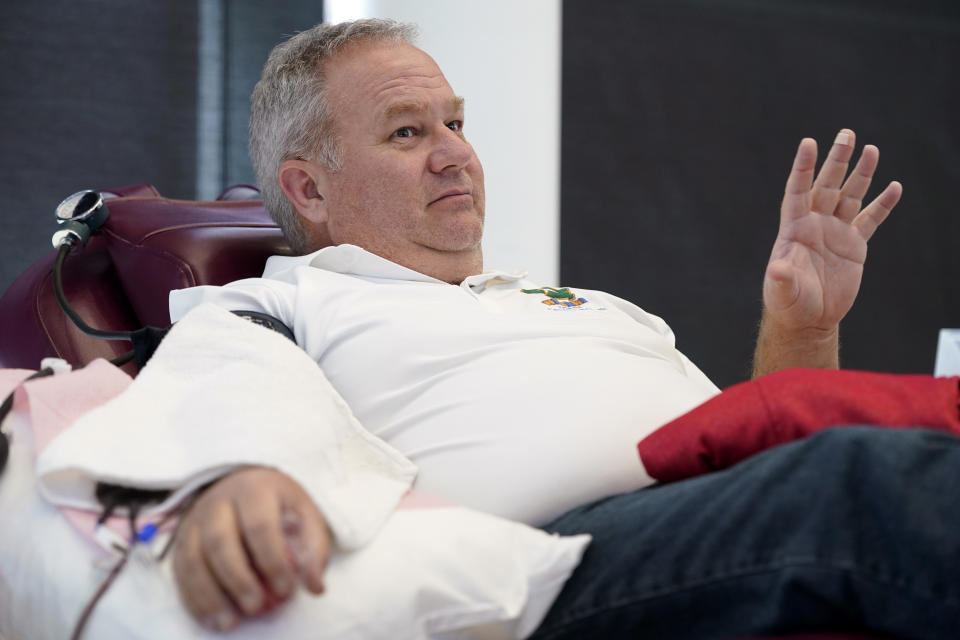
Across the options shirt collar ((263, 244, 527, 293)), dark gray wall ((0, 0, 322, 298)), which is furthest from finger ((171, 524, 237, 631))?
dark gray wall ((0, 0, 322, 298))

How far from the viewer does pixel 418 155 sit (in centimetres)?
154

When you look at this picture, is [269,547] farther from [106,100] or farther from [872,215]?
[106,100]

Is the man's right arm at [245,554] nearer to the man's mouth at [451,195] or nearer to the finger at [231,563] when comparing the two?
the finger at [231,563]

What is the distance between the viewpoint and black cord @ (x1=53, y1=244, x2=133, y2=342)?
4.16ft

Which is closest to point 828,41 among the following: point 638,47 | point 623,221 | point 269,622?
point 638,47

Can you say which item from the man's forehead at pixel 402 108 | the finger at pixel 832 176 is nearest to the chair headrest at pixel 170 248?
the man's forehead at pixel 402 108

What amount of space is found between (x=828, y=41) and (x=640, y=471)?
259cm

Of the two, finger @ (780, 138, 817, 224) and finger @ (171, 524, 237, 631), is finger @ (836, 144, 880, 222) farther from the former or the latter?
finger @ (171, 524, 237, 631)

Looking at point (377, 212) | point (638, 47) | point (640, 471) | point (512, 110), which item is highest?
point (638, 47)

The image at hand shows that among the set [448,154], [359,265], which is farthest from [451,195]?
[359,265]

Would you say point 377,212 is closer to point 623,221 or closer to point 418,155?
point 418,155

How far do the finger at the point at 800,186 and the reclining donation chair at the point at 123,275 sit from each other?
857 mm

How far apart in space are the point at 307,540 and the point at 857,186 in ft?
3.65

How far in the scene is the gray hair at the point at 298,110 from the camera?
157cm
